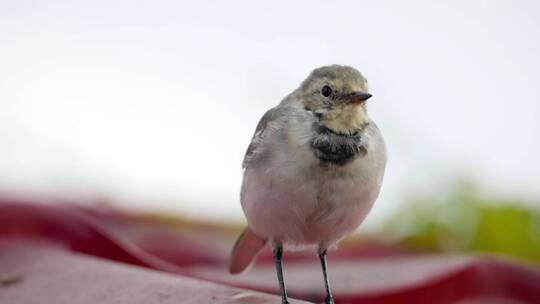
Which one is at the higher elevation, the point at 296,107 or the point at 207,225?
the point at 296,107

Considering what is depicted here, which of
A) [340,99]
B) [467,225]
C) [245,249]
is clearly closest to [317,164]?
[340,99]

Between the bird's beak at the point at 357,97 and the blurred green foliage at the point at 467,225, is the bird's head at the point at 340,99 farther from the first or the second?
the blurred green foliage at the point at 467,225

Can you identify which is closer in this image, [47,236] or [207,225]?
[47,236]

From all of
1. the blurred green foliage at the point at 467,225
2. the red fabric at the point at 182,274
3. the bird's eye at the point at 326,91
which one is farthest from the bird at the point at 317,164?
the blurred green foliage at the point at 467,225

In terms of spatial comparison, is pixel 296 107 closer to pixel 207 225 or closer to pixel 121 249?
pixel 121 249

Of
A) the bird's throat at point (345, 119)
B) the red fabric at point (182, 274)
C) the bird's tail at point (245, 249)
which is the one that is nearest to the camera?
the red fabric at point (182, 274)

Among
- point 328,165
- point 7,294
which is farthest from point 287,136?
point 7,294

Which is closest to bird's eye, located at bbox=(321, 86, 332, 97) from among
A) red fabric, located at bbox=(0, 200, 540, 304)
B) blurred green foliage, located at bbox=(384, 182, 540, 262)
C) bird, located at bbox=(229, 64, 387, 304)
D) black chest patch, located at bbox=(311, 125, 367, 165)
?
bird, located at bbox=(229, 64, 387, 304)

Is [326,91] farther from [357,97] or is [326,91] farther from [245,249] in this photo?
[245,249]
